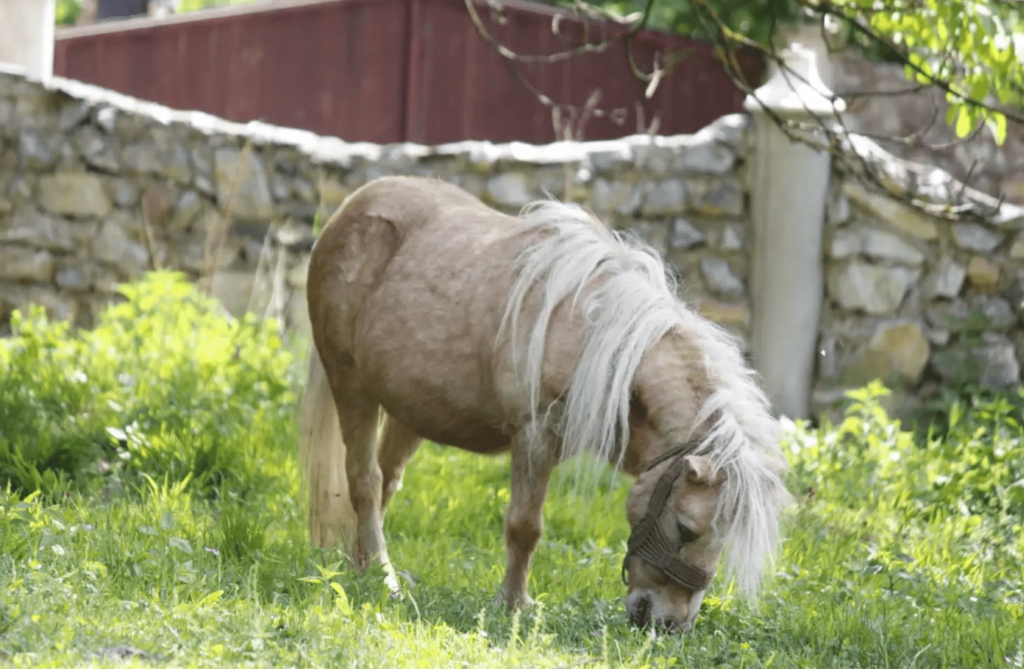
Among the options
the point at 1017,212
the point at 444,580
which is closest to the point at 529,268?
the point at 444,580

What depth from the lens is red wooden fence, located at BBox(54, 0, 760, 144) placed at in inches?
453

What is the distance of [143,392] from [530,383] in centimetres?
270

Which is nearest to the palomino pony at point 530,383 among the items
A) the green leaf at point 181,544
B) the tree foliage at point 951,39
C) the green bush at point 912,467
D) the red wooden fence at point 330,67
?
the green leaf at point 181,544

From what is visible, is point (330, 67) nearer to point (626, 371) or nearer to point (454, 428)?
point (454, 428)

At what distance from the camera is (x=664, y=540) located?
4000 millimetres

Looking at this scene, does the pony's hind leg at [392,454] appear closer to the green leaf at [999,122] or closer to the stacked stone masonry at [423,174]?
the green leaf at [999,122]

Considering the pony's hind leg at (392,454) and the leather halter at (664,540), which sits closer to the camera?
the leather halter at (664,540)

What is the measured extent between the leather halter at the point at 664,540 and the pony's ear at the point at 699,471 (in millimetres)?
51

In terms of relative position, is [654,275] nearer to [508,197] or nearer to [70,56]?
[508,197]

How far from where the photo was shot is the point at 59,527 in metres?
4.12

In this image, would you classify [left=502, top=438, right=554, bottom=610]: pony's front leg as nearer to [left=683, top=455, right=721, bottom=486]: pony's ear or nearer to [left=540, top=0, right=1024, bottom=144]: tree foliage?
[left=683, top=455, right=721, bottom=486]: pony's ear

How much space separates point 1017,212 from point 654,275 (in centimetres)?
436

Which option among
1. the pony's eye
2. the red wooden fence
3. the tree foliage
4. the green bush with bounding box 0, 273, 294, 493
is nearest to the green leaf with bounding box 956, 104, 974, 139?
the tree foliage

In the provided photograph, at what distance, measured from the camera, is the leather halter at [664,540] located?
3.98 meters
